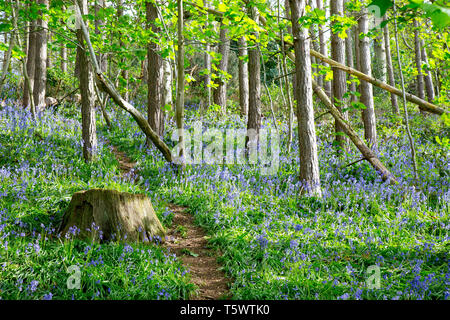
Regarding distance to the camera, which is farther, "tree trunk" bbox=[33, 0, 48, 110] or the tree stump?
"tree trunk" bbox=[33, 0, 48, 110]

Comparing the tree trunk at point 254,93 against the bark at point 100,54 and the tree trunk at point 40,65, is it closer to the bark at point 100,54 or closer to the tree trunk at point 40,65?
the bark at point 100,54

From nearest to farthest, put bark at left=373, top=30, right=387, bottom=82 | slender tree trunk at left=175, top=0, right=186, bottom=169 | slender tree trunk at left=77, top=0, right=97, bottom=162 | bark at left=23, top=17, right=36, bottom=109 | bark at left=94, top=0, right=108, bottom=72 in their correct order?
slender tree trunk at left=175, top=0, right=186, bottom=169
slender tree trunk at left=77, top=0, right=97, bottom=162
bark at left=94, top=0, right=108, bottom=72
bark at left=23, top=17, right=36, bottom=109
bark at left=373, top=30, right=387, bottom=82

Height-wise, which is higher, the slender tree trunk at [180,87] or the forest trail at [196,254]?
the slender tree trunk at [180,87]

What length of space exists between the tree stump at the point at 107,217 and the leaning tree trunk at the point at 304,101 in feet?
9.11

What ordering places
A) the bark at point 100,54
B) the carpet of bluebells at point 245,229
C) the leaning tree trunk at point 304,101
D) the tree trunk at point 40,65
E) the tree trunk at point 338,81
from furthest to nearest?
the tree trunk at point 40,65 < the bark at point 100,54 < the tree trunk at point 338,81 < the leaning tree trunk at point 304,101 < the carpet of bluebells at point 245,229

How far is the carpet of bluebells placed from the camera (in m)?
3.45

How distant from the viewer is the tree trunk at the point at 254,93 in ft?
27.1

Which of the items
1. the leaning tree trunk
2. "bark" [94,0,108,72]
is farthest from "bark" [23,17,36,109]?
the leaning tree trunk

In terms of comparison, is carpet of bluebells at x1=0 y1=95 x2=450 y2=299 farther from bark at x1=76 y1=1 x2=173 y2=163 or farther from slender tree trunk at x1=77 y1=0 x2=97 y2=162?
bark at x1=76 y1=1 x2=173 y2=163

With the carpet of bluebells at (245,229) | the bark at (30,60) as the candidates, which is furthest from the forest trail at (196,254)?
the bark at (30,60)

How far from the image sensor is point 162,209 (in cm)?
539

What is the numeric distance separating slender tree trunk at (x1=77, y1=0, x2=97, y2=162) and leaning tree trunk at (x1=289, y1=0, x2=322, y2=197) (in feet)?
12.8

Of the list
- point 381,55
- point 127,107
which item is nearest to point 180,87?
point 127,107
